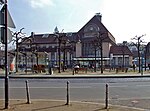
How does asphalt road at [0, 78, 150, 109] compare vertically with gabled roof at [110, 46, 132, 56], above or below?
below

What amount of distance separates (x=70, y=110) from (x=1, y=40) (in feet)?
11.0

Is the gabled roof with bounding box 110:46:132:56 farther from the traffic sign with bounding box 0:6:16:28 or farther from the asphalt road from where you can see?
the traffic sign with bounding box 0:6:16:28

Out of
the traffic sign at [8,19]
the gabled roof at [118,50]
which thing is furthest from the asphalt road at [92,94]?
the gabled roof at [118,50]

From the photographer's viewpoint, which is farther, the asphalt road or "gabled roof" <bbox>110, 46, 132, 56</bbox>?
"gabled roof" <bbox>110, 46, 132, 56</bbox>

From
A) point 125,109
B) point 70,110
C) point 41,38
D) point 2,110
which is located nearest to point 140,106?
point 125,109

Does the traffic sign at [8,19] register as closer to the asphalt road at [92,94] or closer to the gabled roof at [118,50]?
the asphalt road at [92,94]

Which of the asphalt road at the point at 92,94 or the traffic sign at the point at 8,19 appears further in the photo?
the asphalt road at the point at 92,94

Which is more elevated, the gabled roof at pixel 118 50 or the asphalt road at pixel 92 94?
the gabled roof at pixel 118 50

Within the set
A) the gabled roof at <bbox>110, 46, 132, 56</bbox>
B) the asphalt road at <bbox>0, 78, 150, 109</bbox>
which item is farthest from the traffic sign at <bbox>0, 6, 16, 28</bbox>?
the gabled roof at <bbox>110, 46, 132, 56</bbox>

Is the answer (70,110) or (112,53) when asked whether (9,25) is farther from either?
(112,53)

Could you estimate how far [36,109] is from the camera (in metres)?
10.6

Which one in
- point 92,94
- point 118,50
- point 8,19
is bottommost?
point 92,94

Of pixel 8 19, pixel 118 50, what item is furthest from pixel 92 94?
pixel 118 50

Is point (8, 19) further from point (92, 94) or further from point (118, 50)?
point (118, 50)
